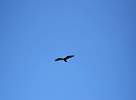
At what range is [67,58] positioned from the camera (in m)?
29.3

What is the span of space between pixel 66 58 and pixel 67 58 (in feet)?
0.48

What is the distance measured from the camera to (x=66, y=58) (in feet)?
95.8

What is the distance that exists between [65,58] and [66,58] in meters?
0.14

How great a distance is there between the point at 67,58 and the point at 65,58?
0.92 ft

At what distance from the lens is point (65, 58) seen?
29.1 meters
